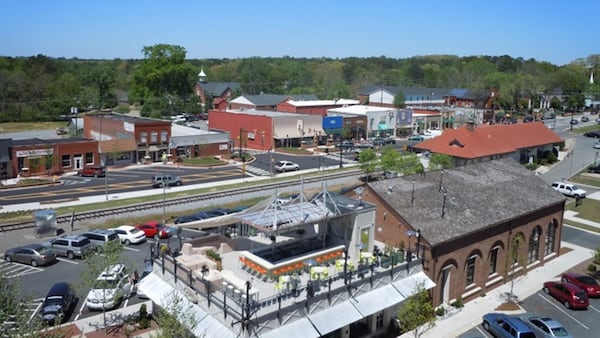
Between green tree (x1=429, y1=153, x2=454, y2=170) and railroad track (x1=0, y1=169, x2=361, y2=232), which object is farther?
green tree (x1=429, y1=153, x2=454, y2=170)

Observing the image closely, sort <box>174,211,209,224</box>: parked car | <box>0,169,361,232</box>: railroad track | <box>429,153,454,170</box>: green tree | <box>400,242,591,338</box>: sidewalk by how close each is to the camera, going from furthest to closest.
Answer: <box>429,153,454,170</box>: green tree, <box>174,211,209,224</box>: parked car, <box>0,169,361,232</box>: railroad track, <box>400,242,591,338</box>: sidewalk

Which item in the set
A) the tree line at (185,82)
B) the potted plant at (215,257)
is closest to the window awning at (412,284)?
the potted plant at (215,257)

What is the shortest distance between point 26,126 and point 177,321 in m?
92.3

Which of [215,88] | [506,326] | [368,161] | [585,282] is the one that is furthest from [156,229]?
[215,88]

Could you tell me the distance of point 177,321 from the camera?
18312 millimetres

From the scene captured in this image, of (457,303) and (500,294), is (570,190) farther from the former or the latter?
(457,303)

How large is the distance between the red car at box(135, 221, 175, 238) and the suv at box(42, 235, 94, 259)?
4.60 metres

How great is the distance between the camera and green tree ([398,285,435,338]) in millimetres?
22359

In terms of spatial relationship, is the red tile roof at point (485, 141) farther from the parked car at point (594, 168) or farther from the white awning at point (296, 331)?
the white awning at point (296, 331)

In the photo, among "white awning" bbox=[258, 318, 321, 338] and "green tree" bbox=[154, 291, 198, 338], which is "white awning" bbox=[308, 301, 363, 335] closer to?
"white awning" bbox=[258, 318, 321, 338]

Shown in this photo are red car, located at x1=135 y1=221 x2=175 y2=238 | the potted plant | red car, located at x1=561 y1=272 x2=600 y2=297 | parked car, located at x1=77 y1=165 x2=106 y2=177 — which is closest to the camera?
the potted plant

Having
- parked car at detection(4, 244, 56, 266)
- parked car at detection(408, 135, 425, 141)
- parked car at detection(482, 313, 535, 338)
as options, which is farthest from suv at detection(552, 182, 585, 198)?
parked car at detection(4, 244, 56, 266)

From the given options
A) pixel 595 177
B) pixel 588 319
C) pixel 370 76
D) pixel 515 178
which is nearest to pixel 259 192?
pixel 515 178

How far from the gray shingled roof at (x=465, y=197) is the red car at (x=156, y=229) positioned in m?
16.1
